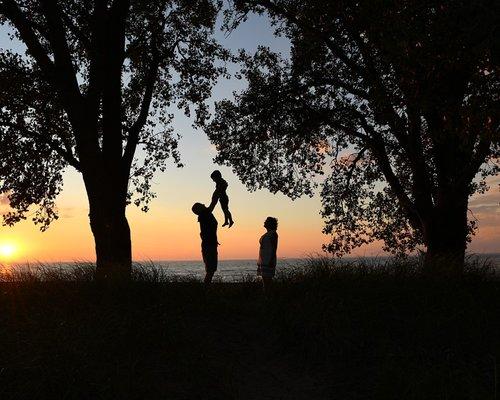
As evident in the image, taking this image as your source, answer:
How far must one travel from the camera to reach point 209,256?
1402 centimetres

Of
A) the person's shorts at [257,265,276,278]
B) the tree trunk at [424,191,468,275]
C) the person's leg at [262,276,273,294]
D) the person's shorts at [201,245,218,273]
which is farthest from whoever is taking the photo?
the tree trunk at [424,191,468,275]

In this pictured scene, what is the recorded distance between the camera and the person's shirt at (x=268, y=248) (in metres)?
13.3

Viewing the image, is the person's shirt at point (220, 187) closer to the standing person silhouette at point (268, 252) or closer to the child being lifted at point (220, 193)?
the child being lifted at point (220, 193)

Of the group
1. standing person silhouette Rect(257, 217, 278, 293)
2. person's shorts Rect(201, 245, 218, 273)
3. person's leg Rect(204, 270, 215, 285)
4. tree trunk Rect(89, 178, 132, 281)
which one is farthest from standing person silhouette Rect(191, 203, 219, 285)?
tree trunk Rect(89, 178, 132, 281)

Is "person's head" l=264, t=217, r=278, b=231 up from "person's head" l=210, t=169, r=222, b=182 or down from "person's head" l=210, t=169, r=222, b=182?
down

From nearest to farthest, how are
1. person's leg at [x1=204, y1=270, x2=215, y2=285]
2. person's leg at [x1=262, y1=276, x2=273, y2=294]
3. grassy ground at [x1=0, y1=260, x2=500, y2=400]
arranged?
grassy ground at [x1=0, y1=260, x2=500, y2=400] → person's leg at [x1=262, y1=276, x2=273, y2=294] → person's leg at [x1=204, y1=270, x2=215, y2=285]

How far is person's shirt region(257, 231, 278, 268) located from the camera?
13.3 meters

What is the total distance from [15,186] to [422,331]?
15.5 m

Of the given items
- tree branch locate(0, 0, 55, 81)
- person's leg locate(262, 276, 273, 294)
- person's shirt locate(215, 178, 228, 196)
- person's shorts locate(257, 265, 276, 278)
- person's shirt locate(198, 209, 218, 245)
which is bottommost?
person's leg locate(262, 276, 273, 294)

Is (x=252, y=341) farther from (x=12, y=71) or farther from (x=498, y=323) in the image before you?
(x=12, y=71)

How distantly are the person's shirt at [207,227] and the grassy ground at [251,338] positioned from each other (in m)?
1.85

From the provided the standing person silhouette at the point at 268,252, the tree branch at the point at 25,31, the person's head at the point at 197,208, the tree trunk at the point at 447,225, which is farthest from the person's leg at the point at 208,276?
the tree branch at the point at 25,31

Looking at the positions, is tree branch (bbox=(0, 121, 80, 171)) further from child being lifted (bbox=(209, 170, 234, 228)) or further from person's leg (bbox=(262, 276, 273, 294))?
person's leg (bbox=(262, 276, 273, 294))

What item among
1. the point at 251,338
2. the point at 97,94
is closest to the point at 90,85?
the point at 97,94
